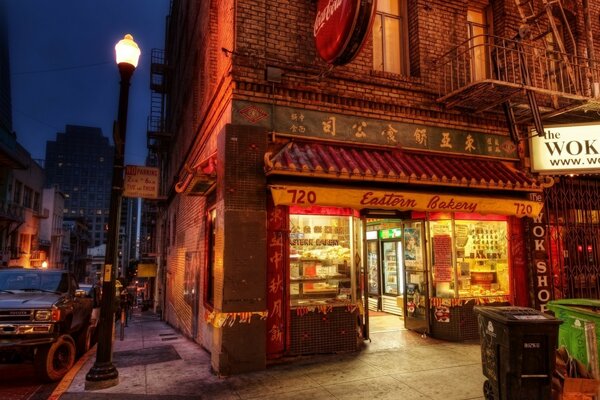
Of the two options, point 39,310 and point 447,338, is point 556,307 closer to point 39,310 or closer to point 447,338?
point 447,338

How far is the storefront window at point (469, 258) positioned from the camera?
9141 mm

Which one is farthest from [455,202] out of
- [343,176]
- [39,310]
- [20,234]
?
[20,234]

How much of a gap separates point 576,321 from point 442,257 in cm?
403

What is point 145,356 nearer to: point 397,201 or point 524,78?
point 397,201

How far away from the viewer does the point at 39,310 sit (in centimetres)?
739

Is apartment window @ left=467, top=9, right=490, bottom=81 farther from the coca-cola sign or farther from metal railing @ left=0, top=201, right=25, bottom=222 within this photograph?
metal railing @ left=0, top=201, right=25, bottom=222

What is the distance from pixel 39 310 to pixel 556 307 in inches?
324

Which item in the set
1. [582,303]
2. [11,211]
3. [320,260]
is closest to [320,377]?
[320,260]

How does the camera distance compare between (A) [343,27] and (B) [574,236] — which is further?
(B) [574,236]

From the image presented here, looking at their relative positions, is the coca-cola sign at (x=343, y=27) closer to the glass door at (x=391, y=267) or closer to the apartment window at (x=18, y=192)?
the glass door at (x=391, y=267)

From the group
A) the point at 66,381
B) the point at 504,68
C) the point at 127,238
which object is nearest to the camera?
the point at 66,381

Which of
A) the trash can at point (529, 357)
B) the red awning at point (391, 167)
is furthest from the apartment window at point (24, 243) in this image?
the trash can at point (529, 357)

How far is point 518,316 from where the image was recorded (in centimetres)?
470

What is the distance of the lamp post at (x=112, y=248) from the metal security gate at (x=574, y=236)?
374 inches
